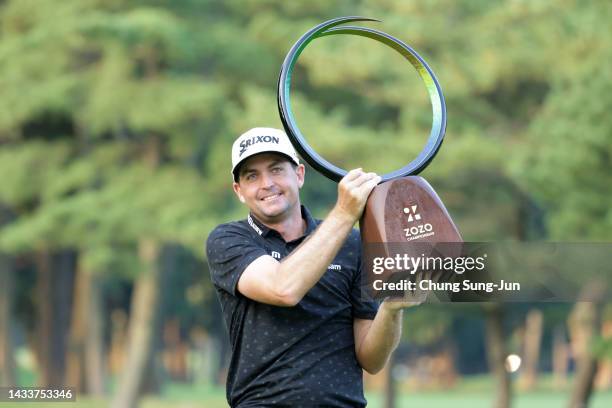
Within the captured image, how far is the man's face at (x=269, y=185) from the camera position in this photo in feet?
14.2

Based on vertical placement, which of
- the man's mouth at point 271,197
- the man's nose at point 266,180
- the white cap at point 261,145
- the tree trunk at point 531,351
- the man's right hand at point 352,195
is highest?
the tree trunk at point 531,351

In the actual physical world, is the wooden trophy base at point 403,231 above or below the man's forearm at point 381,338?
above

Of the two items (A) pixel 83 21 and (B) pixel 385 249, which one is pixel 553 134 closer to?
(A) pixel 83 21

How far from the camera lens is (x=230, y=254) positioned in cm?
428

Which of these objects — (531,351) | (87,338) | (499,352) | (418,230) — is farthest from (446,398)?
(418,230)

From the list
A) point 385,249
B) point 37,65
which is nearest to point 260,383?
point 385,249

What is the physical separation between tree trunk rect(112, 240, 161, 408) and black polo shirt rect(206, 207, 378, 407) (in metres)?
23.1

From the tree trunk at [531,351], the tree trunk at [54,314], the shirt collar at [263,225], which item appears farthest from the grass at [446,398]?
the shirt collar at [263,225]

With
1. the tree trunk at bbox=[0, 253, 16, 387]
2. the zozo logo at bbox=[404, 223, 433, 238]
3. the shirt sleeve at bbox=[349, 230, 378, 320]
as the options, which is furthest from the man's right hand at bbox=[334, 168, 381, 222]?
the tree trunk at bbox=[0, 253, 16, 387]

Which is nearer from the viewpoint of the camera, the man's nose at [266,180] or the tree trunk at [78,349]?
the man's nose at [266,180]

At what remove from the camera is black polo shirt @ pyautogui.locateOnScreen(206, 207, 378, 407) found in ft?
13.8

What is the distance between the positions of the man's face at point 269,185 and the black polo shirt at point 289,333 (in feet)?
0.34

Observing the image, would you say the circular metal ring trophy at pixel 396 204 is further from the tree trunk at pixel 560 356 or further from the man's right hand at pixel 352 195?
the tree trunk at pixel 560 356

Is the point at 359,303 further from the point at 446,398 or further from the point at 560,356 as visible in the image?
the point at 560,356
